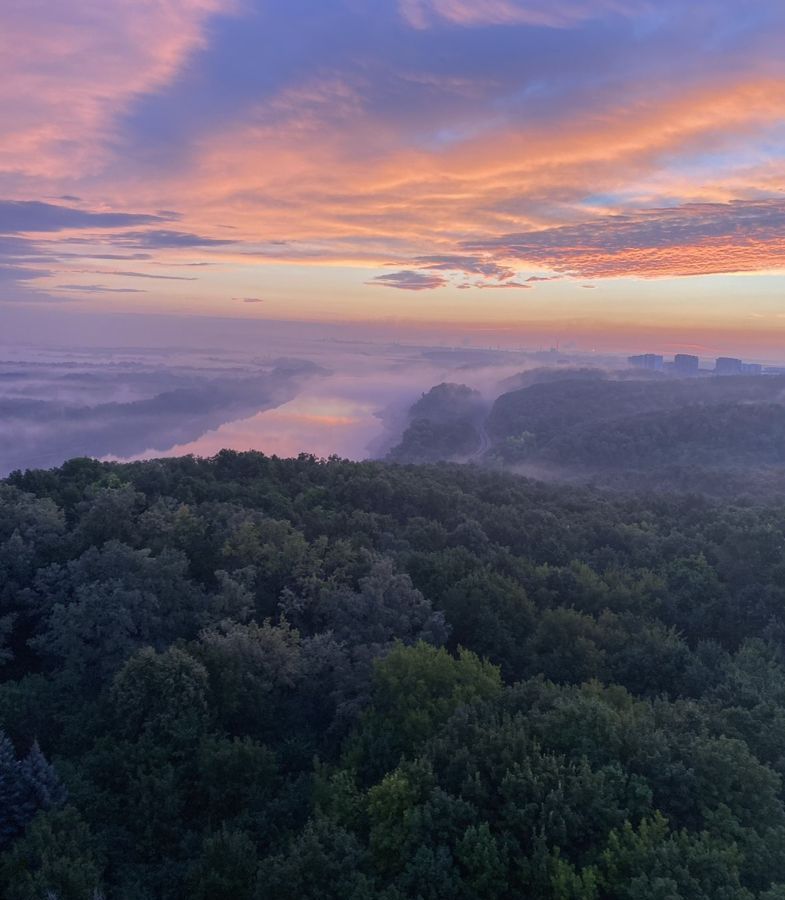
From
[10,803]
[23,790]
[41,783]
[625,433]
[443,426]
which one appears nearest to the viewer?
[10,803]

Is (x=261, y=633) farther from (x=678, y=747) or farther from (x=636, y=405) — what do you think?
(x=636, y=405)

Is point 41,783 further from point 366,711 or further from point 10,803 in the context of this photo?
point 366,711

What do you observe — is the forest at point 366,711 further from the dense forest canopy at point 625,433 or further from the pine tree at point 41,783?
the dense forest canopy at point 625,433

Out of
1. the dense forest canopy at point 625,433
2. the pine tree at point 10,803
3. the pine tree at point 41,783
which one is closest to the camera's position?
the pine tree at point 10,803

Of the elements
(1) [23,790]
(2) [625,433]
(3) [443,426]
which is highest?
(2) [625,433]

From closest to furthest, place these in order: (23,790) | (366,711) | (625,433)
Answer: (23,790)
(366,711)
(625,433)

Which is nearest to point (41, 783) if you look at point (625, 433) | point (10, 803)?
point (10, 803)

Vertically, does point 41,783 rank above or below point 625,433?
below

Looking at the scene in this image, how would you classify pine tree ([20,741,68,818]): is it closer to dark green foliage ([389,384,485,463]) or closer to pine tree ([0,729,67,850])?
pine tree ([0,729,67,850])

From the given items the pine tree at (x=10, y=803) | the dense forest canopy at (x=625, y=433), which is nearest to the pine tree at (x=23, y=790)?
the pine tree at (x=10, y=803)

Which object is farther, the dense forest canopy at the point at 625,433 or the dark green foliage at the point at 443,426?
the dark green foliage at the point at 443,426
